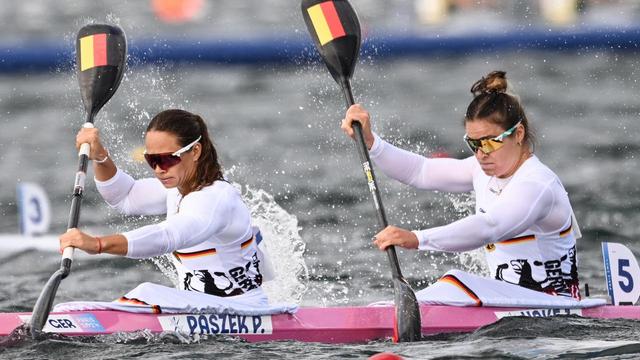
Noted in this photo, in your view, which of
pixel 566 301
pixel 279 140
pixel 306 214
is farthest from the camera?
pixel 279 140

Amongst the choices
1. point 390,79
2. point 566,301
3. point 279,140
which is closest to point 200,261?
point 566,301

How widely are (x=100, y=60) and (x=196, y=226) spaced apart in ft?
5.31

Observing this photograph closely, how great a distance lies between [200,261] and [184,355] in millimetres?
500

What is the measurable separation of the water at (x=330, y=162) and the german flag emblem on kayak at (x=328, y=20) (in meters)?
1.44

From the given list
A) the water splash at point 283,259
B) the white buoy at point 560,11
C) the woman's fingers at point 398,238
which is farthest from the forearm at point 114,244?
the white buoy at point 560,11

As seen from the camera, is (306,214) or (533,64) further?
(533,64)

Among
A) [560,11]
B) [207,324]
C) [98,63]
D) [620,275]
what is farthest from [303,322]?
[560,11]

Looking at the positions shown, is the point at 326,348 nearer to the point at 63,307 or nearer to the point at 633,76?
the point at 63,307

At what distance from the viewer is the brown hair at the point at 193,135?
6.43 meters

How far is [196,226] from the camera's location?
6.29 meters

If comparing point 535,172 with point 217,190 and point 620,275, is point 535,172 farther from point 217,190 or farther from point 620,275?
point 217,190

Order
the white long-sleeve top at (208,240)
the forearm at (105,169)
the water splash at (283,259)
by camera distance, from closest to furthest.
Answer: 1. the white long-sleeve top at (208,240)
2. the forearm at (105,169)
3. the water splash at (283,259)

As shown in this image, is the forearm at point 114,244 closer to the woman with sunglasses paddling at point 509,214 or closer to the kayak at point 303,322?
the kayak at point 303,322

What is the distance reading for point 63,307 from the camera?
651 cm
